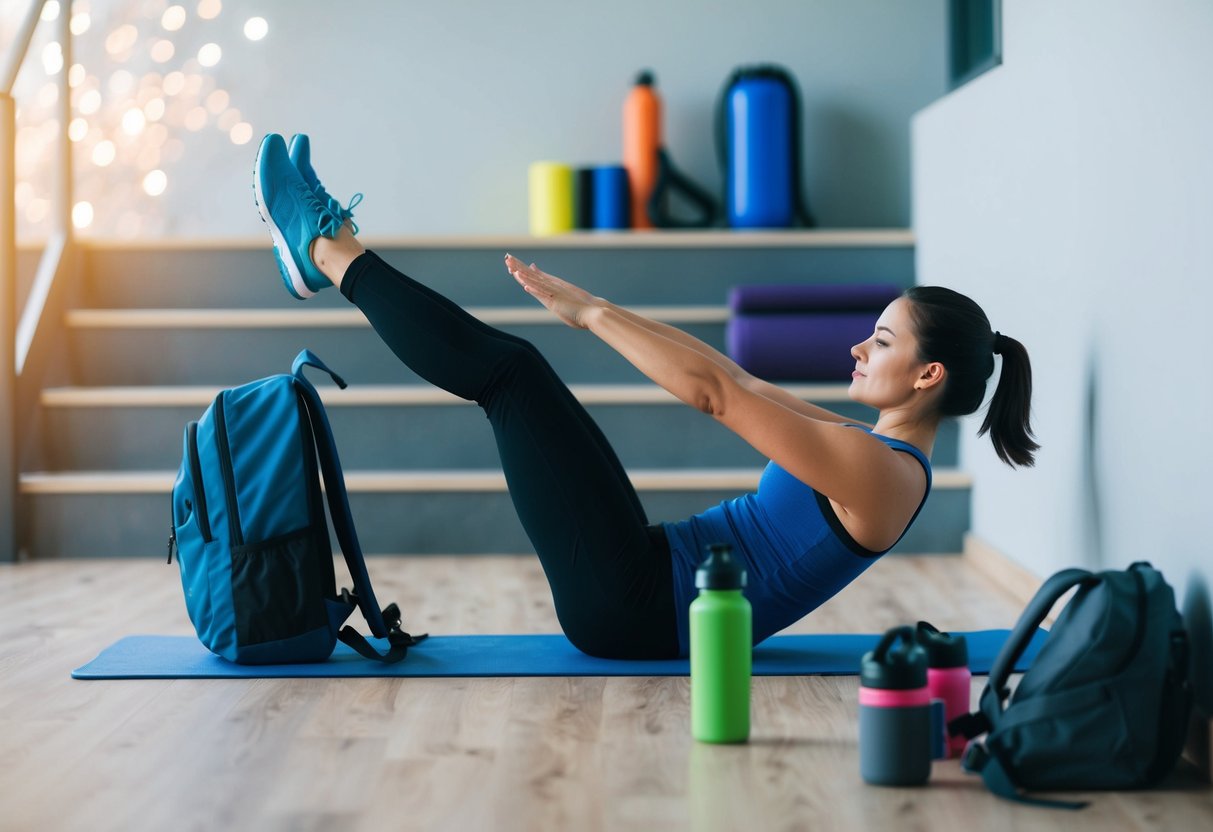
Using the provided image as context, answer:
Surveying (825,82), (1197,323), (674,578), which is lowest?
(674,578)

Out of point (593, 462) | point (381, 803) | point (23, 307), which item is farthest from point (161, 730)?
point (23, 307)

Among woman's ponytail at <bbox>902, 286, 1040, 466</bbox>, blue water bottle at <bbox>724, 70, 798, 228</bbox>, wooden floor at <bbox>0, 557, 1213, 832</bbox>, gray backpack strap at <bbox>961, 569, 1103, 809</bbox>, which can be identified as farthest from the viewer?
blue water bottle at <bbox>724, 70, 798, 228</bbox>

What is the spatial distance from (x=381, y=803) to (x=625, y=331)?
663mm

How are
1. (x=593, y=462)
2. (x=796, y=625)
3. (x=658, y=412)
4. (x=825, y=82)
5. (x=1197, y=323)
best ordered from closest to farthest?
1. (x=1197, y=323)
2. (x=593, y=462)
3. (x=796, y=625)
4. (x=658, y=412)
5. (x=825, y=82)

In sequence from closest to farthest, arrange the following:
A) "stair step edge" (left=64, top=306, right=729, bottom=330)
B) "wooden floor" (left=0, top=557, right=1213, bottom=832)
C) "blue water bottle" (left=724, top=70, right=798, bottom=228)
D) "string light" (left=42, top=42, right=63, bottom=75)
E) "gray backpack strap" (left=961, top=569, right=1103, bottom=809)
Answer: "wooden floor" (left=0, top=557, right=1213, bottom=832)
"gray backpack strap" (left=961, top=569, right=1103, bottom=809)
"stair step edge" (left=64, top=306, right=729, bottom=330)
"blue water bottle" (left=724, top=70, right=798, bottom=228)
"string light" (left=42, top=42, right=63, bottom=75)

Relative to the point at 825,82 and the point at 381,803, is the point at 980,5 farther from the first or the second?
the point at 381,803

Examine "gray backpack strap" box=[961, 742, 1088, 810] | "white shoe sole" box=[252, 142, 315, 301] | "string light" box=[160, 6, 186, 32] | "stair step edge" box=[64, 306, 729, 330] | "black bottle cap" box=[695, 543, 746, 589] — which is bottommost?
"gray backpack strap" box=[961, 742, 1088, 810]

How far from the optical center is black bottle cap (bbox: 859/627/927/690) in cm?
142

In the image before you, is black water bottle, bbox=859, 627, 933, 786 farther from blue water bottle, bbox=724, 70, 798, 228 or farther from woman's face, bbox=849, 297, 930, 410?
blue water bottle, bbox=724, 70, 798, 228

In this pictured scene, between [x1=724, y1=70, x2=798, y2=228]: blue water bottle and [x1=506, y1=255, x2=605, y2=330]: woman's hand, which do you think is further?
[x1=724, y1=70, x2=798, y2=228]: blue water bottle

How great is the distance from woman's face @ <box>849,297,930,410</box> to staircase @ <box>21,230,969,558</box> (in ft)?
4.52

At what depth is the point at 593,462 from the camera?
1.87 m

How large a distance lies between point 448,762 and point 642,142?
2.64 meters

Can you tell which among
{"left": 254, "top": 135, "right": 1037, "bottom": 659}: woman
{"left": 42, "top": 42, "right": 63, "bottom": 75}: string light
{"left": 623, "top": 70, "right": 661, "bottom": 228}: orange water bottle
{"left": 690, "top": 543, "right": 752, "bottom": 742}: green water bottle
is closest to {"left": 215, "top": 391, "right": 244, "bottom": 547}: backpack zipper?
{"left": 254, "top": 135, "right": 1037, "bottom": 659}: woman
